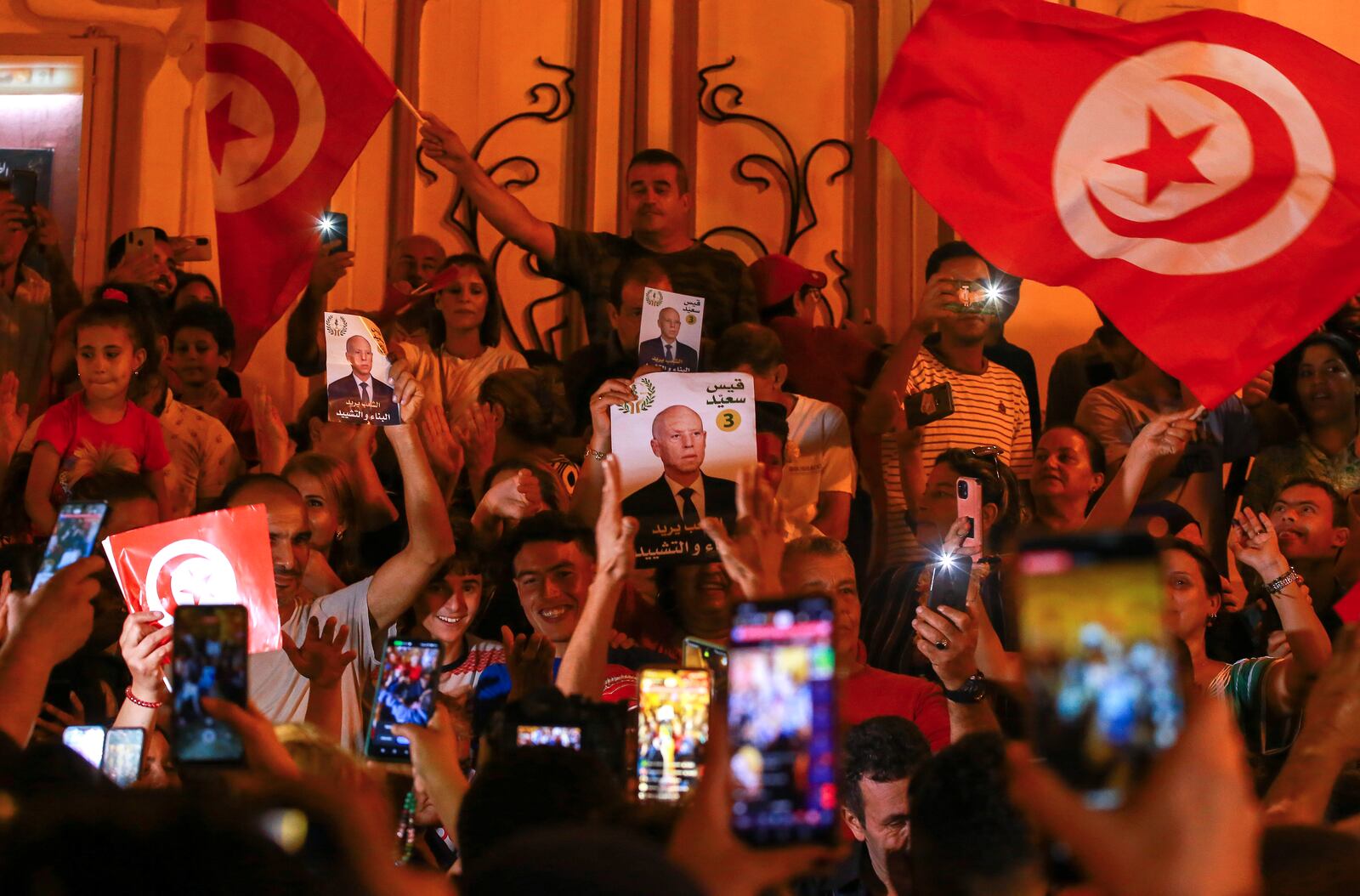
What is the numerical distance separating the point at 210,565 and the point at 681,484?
1.14 metres

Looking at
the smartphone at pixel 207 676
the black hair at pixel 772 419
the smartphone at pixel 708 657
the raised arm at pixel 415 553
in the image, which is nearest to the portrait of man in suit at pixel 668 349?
the black hair at pixel 772 419

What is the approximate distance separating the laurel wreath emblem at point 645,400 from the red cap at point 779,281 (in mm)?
2276

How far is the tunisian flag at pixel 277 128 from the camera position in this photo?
5.75 m

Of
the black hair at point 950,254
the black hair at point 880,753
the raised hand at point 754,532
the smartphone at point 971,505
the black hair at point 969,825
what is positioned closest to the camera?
the black hair at point 969,825

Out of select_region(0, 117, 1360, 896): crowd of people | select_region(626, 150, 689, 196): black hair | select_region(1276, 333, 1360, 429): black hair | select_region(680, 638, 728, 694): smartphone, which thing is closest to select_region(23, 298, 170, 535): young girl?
select_region(0, 117, 1360, 896): crowd of people

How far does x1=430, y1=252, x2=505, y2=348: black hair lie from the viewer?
250 inches

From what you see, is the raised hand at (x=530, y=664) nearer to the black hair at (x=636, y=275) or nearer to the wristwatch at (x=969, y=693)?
the wristwatch at (x=969, y=693)

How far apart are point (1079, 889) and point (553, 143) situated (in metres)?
6.67

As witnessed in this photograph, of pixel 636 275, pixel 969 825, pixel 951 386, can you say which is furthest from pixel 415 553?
pixel 969 825

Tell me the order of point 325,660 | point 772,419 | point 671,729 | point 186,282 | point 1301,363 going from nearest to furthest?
point 671,729 → point 325,660 → point 772,419 → point 1301,363 → point 186,282

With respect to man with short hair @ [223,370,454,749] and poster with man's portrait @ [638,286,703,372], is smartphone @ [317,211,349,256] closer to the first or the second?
poster with man's portrait @ [638,286,703,372]

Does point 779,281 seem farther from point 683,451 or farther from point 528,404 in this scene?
point 683,451

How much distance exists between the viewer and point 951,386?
581 centimetres

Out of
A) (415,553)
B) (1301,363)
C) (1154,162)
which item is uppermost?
(1154,162)
